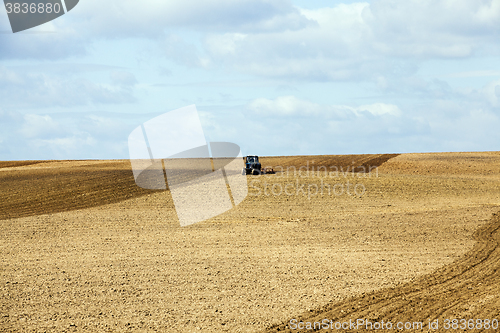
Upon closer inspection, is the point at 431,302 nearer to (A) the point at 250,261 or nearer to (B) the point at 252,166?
(A) the point at 250,261

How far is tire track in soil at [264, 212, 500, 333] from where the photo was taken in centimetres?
971

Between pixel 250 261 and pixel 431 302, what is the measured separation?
6.02m

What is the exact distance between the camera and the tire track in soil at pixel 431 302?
31.9 feet

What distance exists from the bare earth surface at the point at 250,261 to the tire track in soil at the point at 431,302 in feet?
0.14

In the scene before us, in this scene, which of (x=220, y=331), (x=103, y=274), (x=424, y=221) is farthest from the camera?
(x=424, y=221)

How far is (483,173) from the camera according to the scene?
4775 centimetres

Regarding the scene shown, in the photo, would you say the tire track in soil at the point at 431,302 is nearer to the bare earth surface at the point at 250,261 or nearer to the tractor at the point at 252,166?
the bare earth surface at the point at 250,261

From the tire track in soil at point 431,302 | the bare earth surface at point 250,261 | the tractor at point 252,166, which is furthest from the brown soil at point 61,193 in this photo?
the tire track in soil at point 431,302

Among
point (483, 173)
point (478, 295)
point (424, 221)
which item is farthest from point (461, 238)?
point (483, 173)

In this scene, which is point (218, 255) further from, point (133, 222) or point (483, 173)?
point (483, 173)

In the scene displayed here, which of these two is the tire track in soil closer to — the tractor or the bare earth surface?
the bare earth surface

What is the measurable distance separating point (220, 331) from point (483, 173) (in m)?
45.0

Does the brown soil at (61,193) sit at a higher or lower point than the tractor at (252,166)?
higher

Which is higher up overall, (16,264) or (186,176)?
(16,264)
